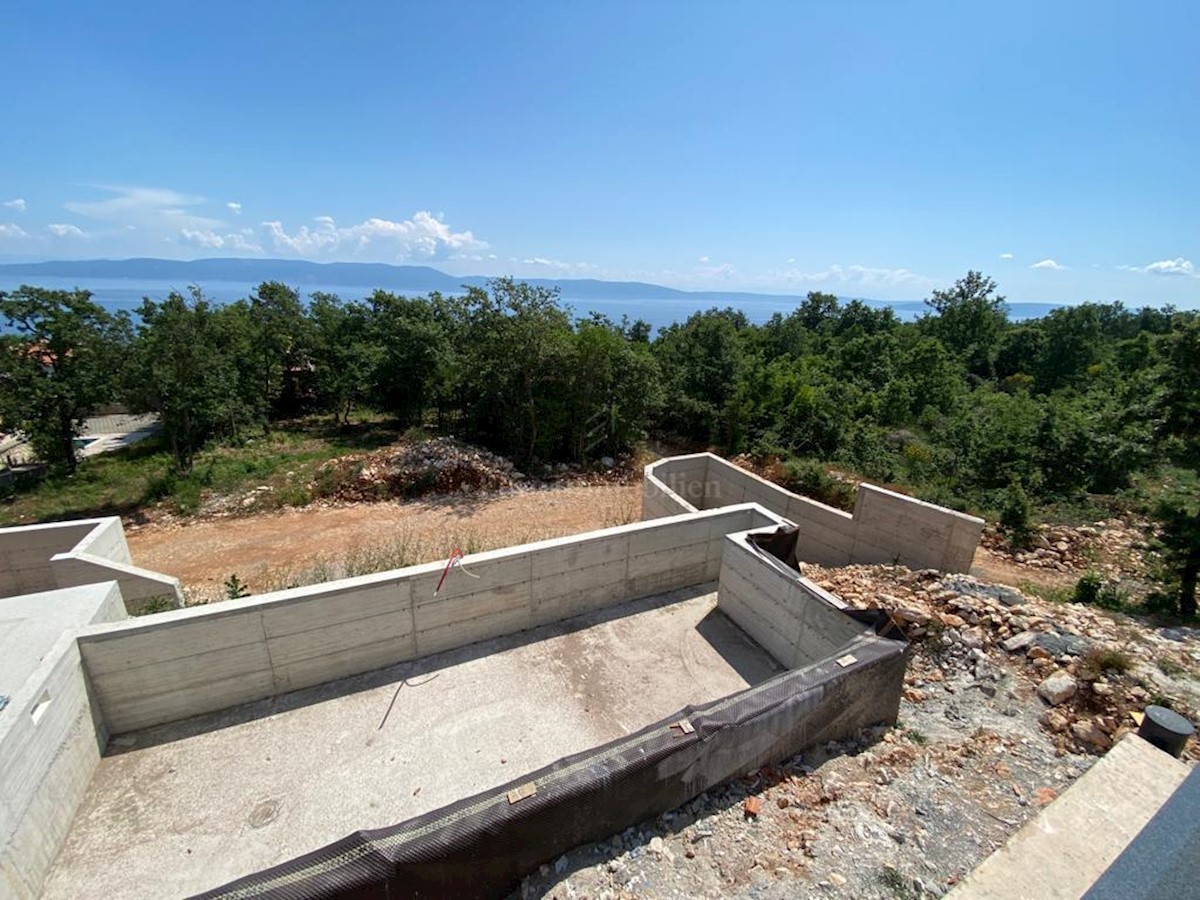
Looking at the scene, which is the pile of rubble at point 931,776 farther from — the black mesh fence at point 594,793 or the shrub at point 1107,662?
the black mesh fence at point 594,793

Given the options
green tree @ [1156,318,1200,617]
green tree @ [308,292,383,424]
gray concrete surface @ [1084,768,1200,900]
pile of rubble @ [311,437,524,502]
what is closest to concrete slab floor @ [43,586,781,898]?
gray concrete surface @ [1084,768,1200,900]

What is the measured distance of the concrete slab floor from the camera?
152 inches

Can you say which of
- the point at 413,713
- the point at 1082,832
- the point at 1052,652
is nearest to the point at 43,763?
the point at 413,713

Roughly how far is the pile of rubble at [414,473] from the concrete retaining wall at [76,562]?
197 inches

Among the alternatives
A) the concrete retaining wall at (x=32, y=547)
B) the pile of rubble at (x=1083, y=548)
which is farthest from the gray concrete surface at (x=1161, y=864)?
the concrete retaining wall at (x=32, y=547)

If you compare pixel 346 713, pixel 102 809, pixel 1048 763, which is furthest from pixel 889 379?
pixel 102 809

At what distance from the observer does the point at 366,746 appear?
4742 millimetres

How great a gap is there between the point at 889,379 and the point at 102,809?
80.8 feet

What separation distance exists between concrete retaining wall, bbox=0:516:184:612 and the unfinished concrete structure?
6 centimetres

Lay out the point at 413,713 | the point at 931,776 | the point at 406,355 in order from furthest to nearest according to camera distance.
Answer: the point at 406,355, the point at 413,713, the point at 931,776

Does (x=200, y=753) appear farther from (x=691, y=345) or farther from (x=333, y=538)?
(x=691, y=345)

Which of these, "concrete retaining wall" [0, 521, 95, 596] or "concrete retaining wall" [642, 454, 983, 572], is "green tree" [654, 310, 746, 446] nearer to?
"concrete retaining wall" [642, 454, 983, 572]

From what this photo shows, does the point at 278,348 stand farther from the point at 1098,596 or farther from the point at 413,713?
the point at 1098,596

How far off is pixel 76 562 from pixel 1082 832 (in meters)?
9.61
